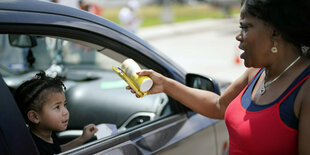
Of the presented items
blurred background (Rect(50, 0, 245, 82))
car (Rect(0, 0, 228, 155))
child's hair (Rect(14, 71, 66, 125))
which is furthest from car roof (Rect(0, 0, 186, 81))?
Answer: blurred background (Rect(50, 0, 245, 82))

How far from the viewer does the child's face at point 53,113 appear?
190cm

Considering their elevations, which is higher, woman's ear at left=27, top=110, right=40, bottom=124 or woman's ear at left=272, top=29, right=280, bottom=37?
woman's ear at left=272, top=29, right=280, bottom=37

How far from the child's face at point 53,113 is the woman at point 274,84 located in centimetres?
47

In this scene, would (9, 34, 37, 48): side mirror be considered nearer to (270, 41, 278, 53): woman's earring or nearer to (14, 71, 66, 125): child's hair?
(14, 71, 66, 125): child's hair

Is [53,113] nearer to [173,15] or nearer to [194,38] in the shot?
[194,38]

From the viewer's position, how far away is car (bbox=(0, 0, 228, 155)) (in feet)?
4.87

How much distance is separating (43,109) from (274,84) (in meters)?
1.14

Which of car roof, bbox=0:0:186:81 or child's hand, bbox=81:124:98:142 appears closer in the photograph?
car roof, bbox=0:0:186:81

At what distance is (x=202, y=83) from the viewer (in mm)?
2301

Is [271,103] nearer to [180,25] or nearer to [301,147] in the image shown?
[301,147]

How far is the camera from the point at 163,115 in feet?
7.55

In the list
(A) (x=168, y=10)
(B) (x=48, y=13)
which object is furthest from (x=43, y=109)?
(A) (x=168, y=10)

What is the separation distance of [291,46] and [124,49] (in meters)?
0.82

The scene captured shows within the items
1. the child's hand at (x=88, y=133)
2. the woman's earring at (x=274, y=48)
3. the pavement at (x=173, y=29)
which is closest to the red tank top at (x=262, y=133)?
the woman's earring at (x=274, y=48)
